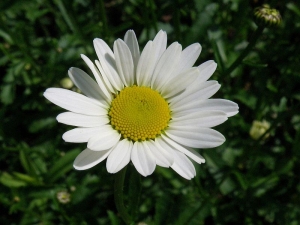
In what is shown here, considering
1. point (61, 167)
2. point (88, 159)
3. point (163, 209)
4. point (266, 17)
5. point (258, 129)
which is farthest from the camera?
point (258, 129)

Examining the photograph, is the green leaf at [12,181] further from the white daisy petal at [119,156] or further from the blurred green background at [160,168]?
the white daisy petal at [119,156]

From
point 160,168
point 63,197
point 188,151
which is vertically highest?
point 188,151

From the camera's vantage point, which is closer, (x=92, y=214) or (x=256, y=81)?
(x=92, y=214)

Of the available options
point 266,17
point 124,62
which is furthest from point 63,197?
point 266,17

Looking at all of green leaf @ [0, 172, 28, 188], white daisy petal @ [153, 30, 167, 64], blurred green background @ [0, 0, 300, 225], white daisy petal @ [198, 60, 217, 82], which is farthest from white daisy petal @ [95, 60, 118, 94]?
green leaf @ [0, 172, 28, 188]

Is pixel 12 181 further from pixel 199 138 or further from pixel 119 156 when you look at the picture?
pixel 199 138

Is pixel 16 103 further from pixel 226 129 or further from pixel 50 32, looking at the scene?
pixel 226 129

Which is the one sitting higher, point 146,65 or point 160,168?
point 146,65

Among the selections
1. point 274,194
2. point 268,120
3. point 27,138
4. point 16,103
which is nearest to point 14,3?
point 16,103

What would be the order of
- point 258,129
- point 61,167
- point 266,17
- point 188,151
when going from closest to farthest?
1. point 188,151
2. point 266,17
3. point 61,167
4. point 258,129
